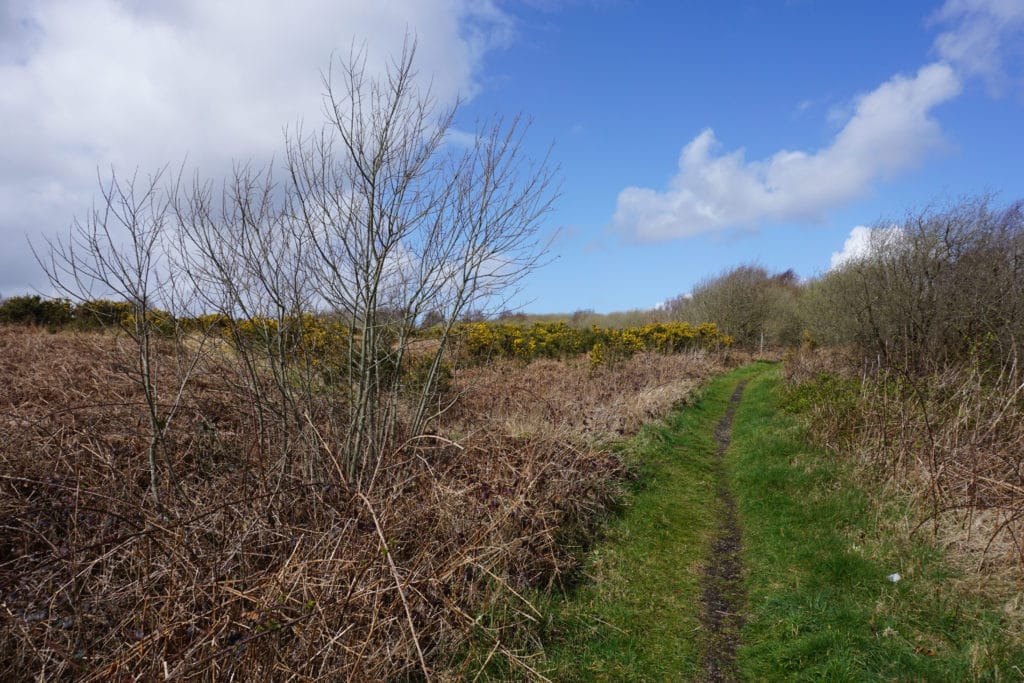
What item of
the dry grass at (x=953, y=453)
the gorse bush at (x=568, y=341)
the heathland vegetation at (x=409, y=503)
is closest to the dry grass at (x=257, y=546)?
the heathland vegetation at (x=409, y=503)

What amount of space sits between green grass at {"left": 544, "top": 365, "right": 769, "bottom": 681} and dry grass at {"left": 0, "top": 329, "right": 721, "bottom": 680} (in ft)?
1.16

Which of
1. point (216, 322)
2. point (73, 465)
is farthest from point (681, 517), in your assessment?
point (73, 465)

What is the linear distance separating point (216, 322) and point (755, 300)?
31418 millimetres

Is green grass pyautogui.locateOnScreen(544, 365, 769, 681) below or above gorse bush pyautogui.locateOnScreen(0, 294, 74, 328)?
below

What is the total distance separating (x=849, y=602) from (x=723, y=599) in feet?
3.38

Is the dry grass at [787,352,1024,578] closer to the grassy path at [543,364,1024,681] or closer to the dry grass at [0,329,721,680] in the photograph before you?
the grassy path at [543,364,1024,681]

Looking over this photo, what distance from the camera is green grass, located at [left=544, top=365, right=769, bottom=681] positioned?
427cm

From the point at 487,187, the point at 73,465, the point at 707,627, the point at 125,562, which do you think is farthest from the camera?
the point at 487,187

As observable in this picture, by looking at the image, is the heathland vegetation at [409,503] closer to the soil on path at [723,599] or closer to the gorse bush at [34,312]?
the soil on path at [723,599]

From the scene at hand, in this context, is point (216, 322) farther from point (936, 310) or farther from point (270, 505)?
point (936, 310)

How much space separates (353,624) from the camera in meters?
3.41

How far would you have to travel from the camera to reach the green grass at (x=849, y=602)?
3926 mm

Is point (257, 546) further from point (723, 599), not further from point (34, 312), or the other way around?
point (34, 312)

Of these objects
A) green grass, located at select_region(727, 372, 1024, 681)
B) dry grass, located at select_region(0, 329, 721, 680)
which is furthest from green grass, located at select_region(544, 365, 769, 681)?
green grass, located at select_region(727, 372, 1024, 681)
